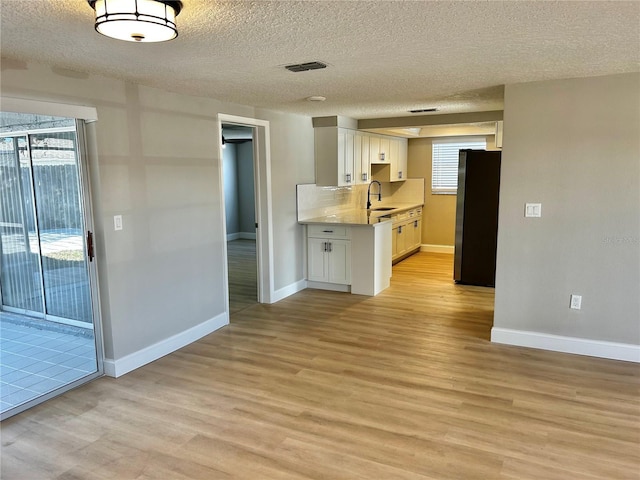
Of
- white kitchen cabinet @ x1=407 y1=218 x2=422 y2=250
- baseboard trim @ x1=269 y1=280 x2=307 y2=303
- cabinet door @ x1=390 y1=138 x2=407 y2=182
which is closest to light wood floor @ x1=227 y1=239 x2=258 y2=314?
baseboard trim @ x1=269 y1=280 x2=307 y2=303

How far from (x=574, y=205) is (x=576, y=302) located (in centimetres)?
80

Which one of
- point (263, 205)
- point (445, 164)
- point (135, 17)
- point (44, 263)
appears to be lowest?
point (44, 263)

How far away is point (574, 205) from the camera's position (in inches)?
141

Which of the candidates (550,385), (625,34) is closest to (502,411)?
(550,385)

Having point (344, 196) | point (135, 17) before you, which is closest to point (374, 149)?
point (344, 196)

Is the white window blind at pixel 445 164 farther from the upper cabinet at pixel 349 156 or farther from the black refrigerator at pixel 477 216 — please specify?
the black refrigerator at pixel 477 216

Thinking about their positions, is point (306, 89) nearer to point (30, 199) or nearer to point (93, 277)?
point (93, 277)

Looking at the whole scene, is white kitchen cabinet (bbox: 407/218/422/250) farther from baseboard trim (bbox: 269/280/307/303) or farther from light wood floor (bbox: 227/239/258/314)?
light wood floor (bbox: 227/239/258/314)

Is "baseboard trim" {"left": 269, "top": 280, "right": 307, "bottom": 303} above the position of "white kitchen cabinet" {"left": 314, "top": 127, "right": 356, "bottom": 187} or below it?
below

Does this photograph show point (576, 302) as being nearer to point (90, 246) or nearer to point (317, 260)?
point (317, 260)

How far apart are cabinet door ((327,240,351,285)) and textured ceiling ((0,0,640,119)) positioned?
2213 millimetres

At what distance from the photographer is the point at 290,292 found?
5617mm

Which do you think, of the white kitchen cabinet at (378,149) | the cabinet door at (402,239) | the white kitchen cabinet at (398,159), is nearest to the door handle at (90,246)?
the white kitchen cabinet at (378,149)

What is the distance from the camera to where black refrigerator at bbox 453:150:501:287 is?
18.5 ft
